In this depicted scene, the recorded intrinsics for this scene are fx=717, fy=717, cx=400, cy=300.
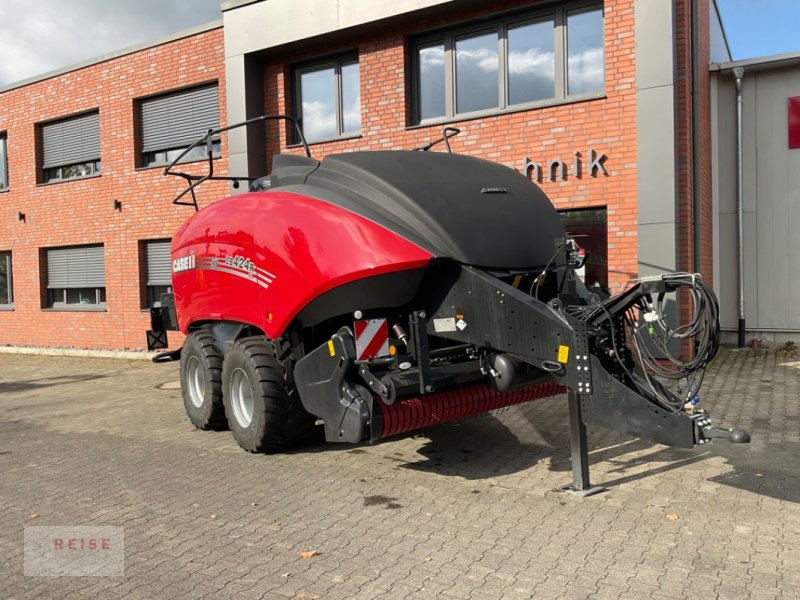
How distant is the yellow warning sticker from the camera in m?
4.34

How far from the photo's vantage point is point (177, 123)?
13.7 m

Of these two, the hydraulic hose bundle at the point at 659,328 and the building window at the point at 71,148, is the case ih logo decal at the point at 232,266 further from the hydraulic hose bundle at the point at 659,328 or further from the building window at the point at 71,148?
the building window at the point at 71,148

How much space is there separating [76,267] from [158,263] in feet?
8.87

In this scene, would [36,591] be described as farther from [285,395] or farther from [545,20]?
[545,20]

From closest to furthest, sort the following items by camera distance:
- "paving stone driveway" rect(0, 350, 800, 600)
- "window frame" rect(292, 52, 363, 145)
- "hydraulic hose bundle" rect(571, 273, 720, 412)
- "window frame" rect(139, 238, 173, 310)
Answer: "paving stone driveway" rect(0, 350, 800, 600) < "hydraulic hose bundle" rect(571, 273, 720, 412) < "window frame" rect(292, 52, 363, 145) < "window frame" rect(139, 238, 173, 310)

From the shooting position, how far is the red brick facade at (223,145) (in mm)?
9562

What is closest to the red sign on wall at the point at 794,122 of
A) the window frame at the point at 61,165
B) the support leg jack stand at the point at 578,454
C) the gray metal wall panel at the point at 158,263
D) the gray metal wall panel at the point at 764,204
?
the gray metal wall panel at the point at 764,204

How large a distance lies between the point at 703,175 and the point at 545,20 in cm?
356

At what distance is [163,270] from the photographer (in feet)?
45.7

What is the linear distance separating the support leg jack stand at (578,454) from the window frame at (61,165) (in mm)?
12877

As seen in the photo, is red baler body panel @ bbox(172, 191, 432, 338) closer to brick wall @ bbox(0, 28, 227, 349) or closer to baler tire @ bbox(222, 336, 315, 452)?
baler tire @ bbox(222, 336, 315, 452)

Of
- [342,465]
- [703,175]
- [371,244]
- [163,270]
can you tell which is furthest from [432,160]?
[163,270]

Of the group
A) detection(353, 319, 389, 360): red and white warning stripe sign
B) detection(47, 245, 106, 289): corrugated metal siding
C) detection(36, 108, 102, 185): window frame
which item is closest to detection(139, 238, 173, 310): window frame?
detection(47, 245, 106, 289): corrugated metal siding

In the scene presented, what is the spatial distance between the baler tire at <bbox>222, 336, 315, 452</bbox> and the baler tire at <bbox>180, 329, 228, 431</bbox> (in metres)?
0.63
